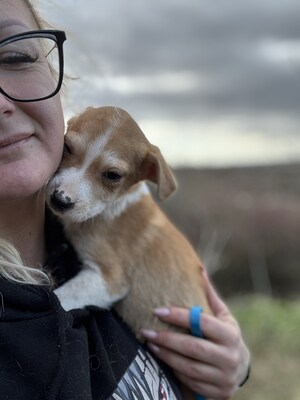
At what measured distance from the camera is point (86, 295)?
196cm

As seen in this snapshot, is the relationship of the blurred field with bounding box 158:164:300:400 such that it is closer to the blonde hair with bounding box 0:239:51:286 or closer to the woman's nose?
the blonde hair with bounding box 0:239:51:286

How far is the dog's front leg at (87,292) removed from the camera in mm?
1896

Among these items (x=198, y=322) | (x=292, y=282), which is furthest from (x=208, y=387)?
(x=292, y=282)

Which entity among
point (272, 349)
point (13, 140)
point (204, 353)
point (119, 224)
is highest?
point (13, 140)

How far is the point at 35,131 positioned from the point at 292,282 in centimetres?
760

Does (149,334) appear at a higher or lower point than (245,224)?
higher

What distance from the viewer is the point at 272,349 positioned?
5641 mm

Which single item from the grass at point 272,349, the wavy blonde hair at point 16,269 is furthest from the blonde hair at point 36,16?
the grass at point 272,349

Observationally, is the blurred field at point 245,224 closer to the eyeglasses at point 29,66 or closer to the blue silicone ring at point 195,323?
the blue silicone ring at point 195,323

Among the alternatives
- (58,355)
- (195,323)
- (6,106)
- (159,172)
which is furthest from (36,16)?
(195,323)

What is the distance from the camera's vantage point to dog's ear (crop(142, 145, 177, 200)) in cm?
212

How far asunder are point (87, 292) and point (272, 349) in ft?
13.1

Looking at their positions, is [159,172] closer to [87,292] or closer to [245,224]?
[87,292]

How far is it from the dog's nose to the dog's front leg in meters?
0.23
